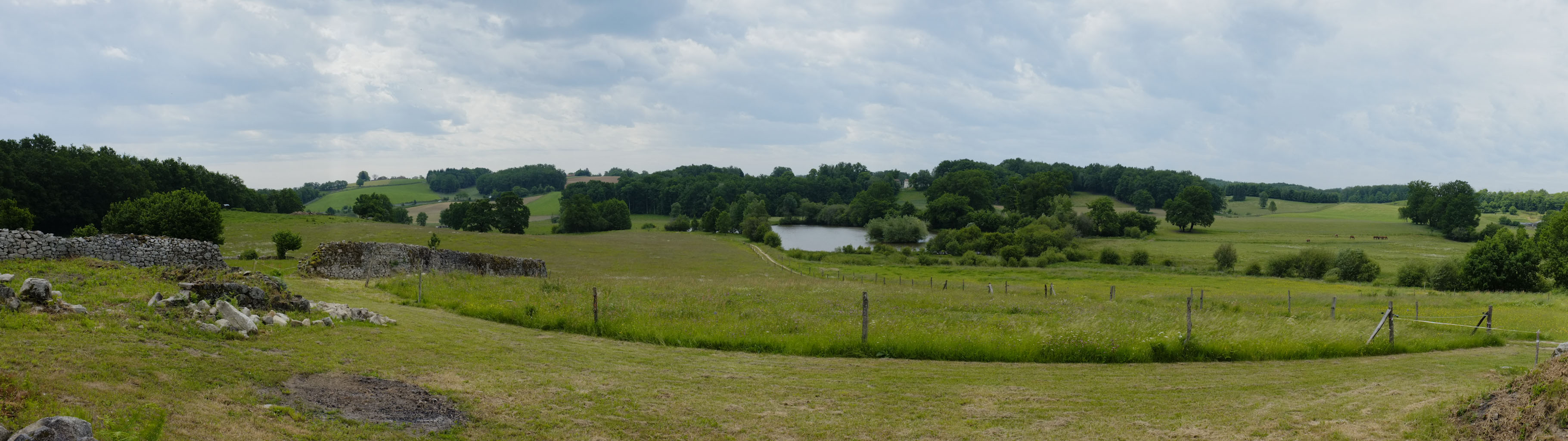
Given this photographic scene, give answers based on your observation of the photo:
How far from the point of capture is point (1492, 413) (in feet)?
26.3

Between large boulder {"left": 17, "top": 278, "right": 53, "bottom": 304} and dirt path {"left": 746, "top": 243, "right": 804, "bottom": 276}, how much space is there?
48196 mm

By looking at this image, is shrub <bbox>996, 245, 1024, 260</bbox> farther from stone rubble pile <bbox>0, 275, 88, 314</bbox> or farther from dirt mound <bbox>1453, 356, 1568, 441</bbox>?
stone rubble pile <bbox>0, 275, 88, 314</bbox>

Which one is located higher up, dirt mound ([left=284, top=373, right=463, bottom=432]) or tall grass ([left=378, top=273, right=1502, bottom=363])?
dirt mound ([left=284, top=373, right=463, bottom=432])

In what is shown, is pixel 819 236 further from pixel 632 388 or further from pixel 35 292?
pixel 35 292

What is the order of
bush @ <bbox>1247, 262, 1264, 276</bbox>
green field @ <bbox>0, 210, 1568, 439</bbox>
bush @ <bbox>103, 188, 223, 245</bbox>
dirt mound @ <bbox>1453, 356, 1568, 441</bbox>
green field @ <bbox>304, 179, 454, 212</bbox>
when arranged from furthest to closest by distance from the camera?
green field @ <bbox>304, 179, 454, 212</bbox>
bush @ <bbox>1247, 262, 1264, 276</bbox>
bush @ <bbox>103, 188, 223, 245</bbox>
green field @ <bbox>0, 210, 1568, 439</bbox>
dirt mound @ <bbox>1453, 356, 1568, 441</bbox>

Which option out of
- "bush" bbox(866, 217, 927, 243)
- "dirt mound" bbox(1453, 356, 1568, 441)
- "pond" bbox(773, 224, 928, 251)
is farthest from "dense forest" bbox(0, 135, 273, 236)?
"bush" bbox(866, 217, 927, 243)

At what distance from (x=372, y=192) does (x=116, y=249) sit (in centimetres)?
17097

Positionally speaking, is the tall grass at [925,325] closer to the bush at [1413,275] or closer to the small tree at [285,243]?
the small tree at [285,243]

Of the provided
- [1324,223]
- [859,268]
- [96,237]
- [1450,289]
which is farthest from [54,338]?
[1324,223]

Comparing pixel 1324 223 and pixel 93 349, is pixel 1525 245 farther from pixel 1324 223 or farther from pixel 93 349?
pixel 1324 223

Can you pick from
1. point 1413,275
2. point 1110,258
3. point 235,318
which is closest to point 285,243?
point 235,318

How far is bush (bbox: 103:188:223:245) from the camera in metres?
43.1

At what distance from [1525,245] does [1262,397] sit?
61.5m

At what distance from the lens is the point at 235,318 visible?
11.0 m
